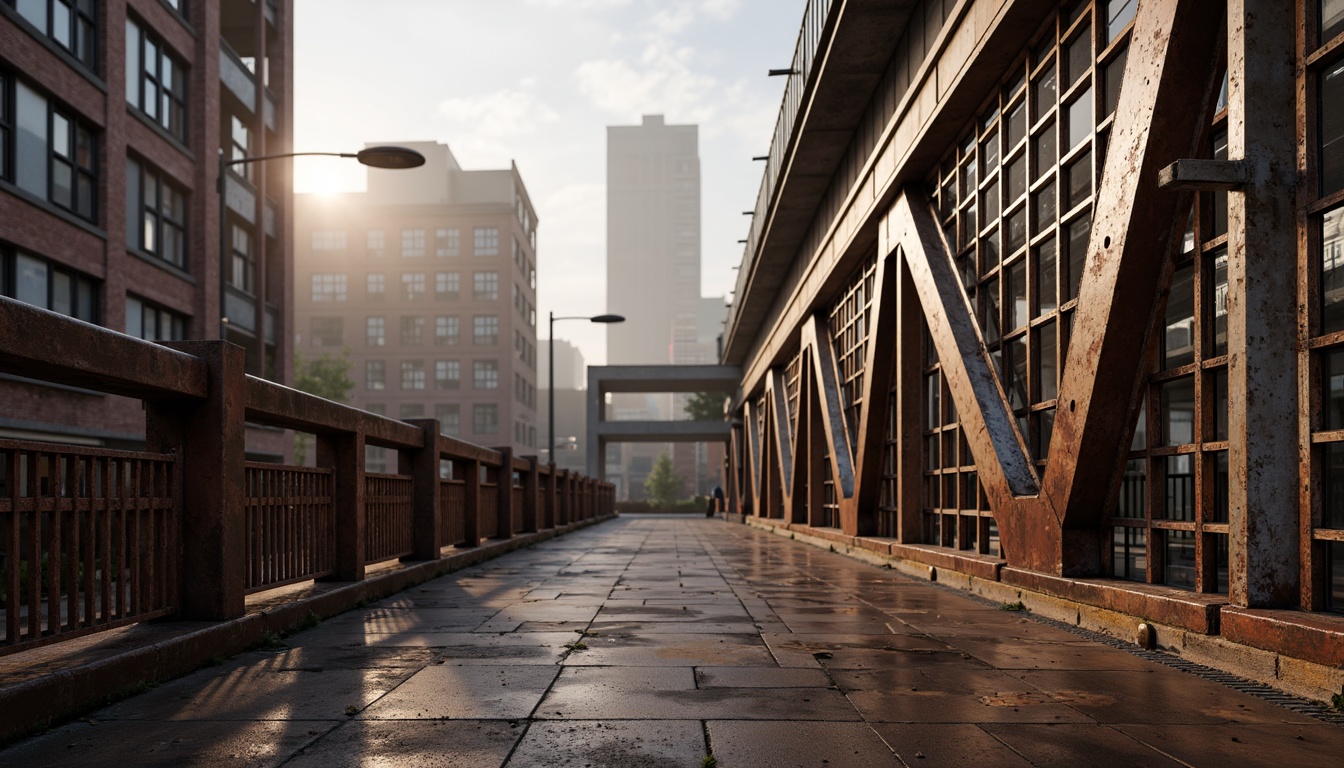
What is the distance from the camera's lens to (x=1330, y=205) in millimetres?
5285

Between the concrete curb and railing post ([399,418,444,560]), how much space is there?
9.65ft

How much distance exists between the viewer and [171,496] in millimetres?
6090

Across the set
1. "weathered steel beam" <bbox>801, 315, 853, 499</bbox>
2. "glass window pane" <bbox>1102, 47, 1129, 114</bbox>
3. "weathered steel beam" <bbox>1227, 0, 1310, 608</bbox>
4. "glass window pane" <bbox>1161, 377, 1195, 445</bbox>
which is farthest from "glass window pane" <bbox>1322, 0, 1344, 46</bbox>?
"weathered steel beam" <bbox>801, 315, 853, 499</bbox>

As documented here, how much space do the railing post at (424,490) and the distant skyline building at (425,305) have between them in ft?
203

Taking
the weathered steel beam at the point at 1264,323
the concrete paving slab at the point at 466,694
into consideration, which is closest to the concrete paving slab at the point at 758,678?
the concrete paving slab at the point at 466,694

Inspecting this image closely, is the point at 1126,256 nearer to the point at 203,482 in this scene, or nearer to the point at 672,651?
the point at 672,651

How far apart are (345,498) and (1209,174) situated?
6927 millimetres

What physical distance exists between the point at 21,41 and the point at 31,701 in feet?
58.4

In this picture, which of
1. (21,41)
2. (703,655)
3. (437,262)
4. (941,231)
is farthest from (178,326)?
(437,262)


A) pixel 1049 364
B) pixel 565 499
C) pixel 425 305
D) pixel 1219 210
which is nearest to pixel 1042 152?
pixel 1219 210

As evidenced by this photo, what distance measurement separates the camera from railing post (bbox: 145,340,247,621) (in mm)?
→ 6203

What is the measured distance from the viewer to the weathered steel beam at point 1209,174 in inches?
213

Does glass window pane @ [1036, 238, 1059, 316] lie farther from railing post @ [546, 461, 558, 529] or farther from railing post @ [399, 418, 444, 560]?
railing post @ [546, 461, 558, 529]

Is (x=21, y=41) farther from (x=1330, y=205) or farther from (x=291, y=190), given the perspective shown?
(x=1330, y=205)
